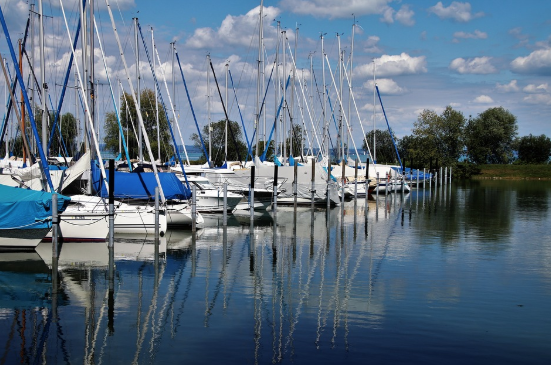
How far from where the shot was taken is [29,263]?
65.7 ft

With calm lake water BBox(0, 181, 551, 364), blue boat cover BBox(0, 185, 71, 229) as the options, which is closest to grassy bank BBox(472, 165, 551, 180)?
calm lake water BBox(0, 181, 551, 364)

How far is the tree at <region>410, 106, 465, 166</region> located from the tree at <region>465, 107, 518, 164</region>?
20.1ft

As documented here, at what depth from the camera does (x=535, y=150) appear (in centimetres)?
11819

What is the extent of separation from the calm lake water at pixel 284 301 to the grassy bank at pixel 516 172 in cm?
7615

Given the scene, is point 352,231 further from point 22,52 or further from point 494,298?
point 22,52

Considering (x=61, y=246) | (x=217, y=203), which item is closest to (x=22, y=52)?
(x=217, y=203)

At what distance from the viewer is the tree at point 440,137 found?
301 feet

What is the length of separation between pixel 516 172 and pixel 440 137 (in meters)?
16.5

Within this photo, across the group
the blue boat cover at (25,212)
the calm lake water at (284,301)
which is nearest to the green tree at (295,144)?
the calm lake water at (284,301)

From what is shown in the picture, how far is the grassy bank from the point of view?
99.0 metres

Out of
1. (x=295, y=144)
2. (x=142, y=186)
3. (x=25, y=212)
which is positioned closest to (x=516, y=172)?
(x=295, y=144)

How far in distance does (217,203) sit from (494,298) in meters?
20.1

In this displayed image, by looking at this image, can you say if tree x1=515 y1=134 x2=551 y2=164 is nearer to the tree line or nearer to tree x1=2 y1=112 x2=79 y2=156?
the tree line

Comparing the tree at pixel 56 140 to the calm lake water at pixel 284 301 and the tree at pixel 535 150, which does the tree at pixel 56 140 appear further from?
the tree at pixel 535 150
